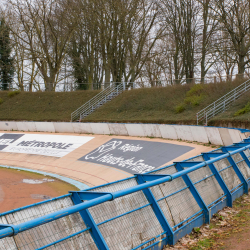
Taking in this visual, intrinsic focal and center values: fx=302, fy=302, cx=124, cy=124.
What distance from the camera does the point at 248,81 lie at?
29297mm

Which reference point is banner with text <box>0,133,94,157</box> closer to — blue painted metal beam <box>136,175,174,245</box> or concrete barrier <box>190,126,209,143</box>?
concrete barrier <box>190,126,209,143</box>

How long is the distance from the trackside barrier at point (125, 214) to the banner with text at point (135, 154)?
35.9ft

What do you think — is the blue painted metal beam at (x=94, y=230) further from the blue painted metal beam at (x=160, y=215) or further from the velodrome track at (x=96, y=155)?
the velodrome track at (x=96, y=155)

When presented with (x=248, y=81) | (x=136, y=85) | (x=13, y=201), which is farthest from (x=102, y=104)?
(x=13, y=201)

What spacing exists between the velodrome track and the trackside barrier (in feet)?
35.1

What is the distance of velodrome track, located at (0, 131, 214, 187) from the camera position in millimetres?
18000

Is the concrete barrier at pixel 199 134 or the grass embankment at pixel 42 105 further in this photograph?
the grass embankment at pixel 42 105

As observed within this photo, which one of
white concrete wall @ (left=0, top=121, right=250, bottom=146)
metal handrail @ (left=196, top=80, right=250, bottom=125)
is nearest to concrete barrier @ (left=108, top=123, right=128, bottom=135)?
white concrete wall @ (left=0, top=121, right=250, bottom=146)

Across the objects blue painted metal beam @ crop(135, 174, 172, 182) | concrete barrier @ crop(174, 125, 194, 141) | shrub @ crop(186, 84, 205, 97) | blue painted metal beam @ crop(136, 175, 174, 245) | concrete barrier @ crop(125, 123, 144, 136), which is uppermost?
shrub @ crop(186, 84, 205, 97)

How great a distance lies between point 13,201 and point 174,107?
69.0 ft

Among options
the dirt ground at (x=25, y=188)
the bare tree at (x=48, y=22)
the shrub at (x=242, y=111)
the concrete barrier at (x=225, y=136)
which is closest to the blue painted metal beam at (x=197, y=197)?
the dirt ground at (x=25, y=188)

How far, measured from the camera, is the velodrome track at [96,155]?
18.0m

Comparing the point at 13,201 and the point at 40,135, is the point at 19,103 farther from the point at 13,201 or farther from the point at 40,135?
the point at 13,201

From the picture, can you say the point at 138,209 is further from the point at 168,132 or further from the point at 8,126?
the point at 8,126
